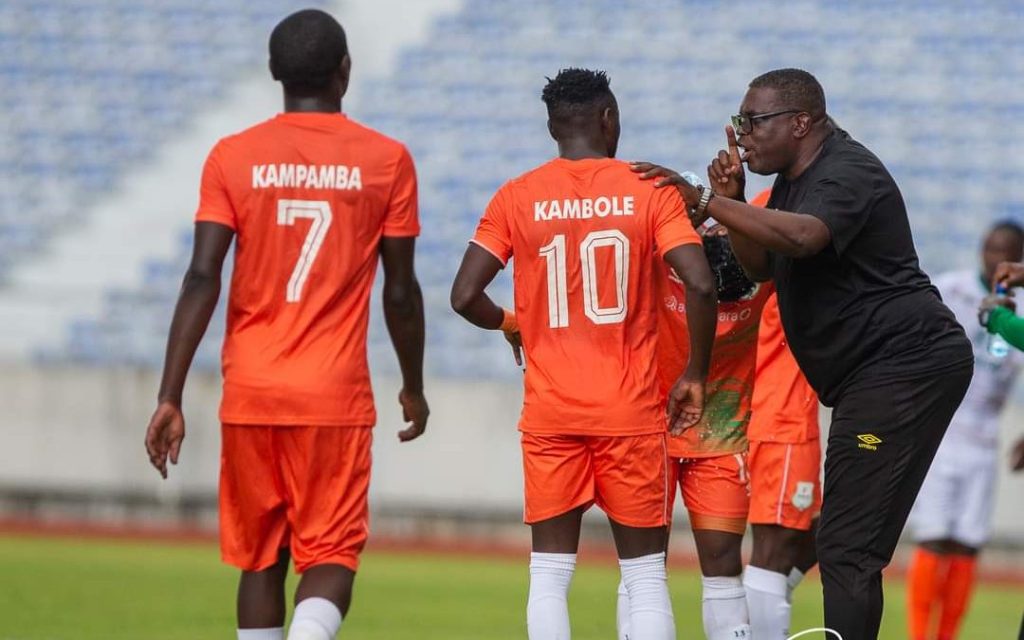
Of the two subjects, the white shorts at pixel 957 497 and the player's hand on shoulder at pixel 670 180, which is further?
the white shorts at pixel 957 497

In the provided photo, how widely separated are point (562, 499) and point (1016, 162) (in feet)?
41.2

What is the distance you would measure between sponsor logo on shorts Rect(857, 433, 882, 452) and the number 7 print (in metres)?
1.98

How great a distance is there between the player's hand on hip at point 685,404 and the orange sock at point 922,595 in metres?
3.87

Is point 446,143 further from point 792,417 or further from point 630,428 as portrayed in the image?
point 630,428

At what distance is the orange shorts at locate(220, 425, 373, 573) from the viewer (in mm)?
5555

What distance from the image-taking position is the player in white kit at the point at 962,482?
30.0ft

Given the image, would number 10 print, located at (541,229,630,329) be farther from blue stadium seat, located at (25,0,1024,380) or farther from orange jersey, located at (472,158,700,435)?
blue stadium seat, located at (25,0,1024,380)

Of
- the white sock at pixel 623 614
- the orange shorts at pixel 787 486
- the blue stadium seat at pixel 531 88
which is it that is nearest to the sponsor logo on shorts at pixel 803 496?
the orange shorts at pixel 787 486

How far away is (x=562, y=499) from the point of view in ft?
19.1

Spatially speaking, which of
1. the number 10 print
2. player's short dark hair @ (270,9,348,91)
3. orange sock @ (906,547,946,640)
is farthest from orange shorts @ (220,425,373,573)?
orange sock @ (906,547,946,640)

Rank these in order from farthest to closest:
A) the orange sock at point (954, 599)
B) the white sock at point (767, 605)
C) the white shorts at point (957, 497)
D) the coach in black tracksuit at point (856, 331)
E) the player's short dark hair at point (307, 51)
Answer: the white shorts at point (957, 497)
the orange sock at point (954, 599)
the white sock at point (767, 605)
the player's short dark hair at point (307, 51)
the coach in black tracksuit at point (856, 331)

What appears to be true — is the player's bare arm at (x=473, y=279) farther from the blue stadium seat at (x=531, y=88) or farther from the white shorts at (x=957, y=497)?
the blue stadium seat at (x=531, y=88)

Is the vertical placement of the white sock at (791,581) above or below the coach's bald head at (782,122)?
below

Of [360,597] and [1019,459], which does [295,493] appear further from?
[360,597]
